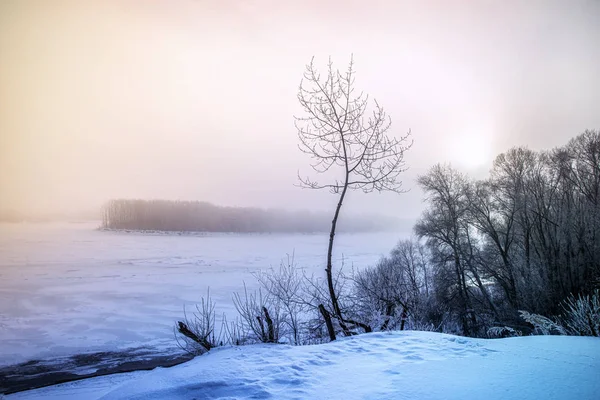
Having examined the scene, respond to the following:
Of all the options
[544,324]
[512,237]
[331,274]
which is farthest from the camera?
[512,237]

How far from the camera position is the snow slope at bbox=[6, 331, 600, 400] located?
3062mm

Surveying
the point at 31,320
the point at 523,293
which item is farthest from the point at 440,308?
the point at 31,320

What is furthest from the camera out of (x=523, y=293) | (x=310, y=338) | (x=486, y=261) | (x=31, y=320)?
(x=486, y=261)

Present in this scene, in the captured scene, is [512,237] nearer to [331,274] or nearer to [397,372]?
[331,274]

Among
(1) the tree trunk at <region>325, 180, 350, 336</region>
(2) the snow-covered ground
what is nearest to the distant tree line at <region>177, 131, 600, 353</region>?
(2) the snow-covered ground

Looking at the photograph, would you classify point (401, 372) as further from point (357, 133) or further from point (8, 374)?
point (8, 374)

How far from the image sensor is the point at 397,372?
362cm

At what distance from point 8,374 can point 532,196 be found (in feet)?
109

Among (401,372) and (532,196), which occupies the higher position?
(532,196)

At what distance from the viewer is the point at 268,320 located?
23.1 feet

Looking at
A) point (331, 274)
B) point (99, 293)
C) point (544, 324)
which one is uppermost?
point (331, 274)

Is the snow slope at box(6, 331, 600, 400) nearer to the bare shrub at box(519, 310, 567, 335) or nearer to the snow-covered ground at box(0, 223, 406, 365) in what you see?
the bare shrub at box(519, 310, 567, 335)

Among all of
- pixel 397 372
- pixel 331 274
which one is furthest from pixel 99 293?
pixel 397 372

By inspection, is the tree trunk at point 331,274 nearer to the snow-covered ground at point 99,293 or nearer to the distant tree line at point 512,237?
the snow-covered ground at point 99,293
